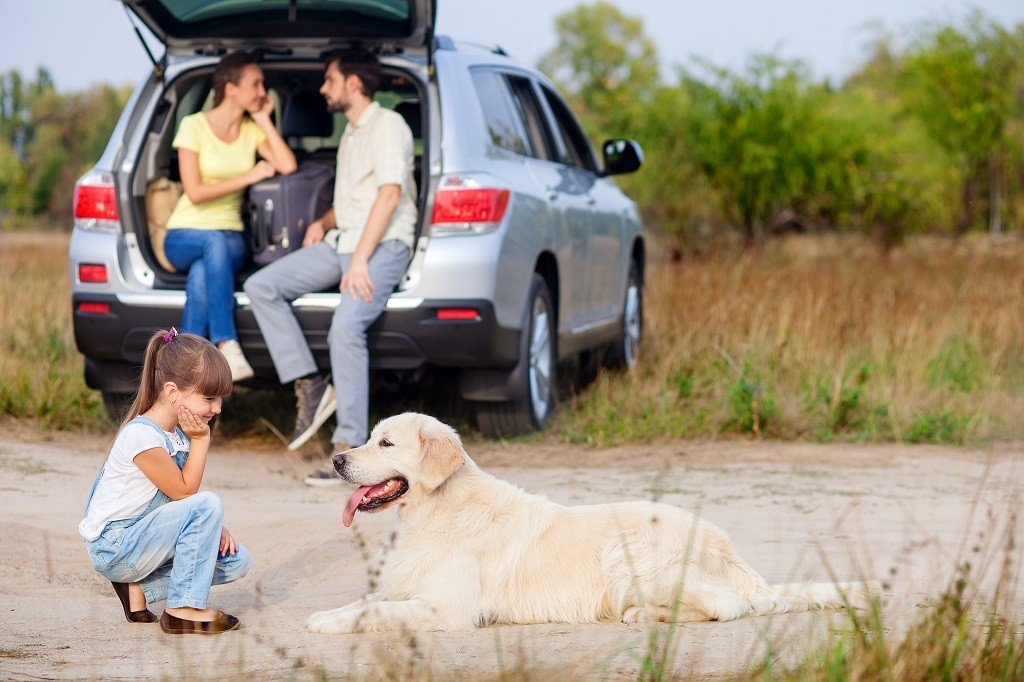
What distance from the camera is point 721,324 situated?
9.88m

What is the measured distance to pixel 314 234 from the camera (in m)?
7.32

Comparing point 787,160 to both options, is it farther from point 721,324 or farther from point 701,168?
point 721,324

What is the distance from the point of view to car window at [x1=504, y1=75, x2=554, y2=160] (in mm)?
8305

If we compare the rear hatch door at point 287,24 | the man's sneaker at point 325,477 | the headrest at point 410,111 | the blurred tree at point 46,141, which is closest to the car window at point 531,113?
the headrest at point 410,111

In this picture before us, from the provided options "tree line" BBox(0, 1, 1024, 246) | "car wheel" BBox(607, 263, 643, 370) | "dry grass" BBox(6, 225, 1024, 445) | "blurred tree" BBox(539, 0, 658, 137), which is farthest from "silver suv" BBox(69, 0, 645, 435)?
"blurred tree" BBox(539, 0, 658, 137)

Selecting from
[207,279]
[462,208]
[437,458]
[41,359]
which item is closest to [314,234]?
[207,279]

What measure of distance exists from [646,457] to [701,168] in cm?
1126

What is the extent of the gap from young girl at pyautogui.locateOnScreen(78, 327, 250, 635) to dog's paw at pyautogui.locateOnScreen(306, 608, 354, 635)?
29 centimetres

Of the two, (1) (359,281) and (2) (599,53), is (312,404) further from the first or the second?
(2) (599,53)

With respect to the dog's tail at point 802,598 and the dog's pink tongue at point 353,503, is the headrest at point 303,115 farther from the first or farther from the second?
the dog's tail at point 802,598

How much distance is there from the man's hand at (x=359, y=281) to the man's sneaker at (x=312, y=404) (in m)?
0.62

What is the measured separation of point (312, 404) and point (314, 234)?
934 millimetres

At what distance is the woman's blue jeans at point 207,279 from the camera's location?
6.78 meters

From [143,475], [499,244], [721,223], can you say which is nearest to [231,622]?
[143,475]
